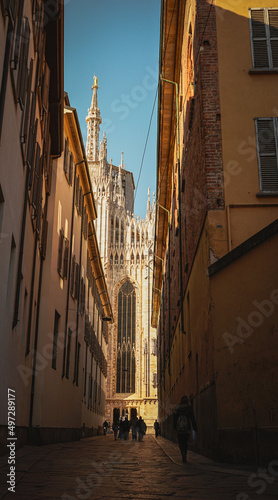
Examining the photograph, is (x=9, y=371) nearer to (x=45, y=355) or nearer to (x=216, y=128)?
(x=45, y=355)

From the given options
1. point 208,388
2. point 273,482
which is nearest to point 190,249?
point 208,388

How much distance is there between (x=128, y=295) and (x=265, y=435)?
218ft

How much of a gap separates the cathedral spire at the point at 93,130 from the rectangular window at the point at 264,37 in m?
77.3

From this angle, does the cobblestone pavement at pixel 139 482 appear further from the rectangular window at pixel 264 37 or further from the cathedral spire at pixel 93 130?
the cathedral spire at pixel 93 130

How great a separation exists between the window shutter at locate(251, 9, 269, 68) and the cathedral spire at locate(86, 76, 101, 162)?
3044 inches

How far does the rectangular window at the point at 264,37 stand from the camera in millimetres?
11836

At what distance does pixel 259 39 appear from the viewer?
12.0 meters

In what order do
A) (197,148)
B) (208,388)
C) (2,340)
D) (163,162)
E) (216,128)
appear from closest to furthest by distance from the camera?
(2,340), (208,388), (216,128), (197,148), (163,162)

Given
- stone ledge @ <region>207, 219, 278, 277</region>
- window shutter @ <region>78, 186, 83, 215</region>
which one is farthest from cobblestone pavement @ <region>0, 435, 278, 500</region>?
window shutter @ <region>78, 186, 83, 215</region>

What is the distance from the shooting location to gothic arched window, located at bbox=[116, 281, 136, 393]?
69.6 meters

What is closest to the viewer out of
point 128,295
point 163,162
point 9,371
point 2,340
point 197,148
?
point 2,340

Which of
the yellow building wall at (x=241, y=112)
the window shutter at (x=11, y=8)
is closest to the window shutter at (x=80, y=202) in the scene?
the yellow building wall at (x=241, y=112)

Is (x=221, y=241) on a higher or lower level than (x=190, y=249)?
lower

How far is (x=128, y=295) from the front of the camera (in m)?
73.9
